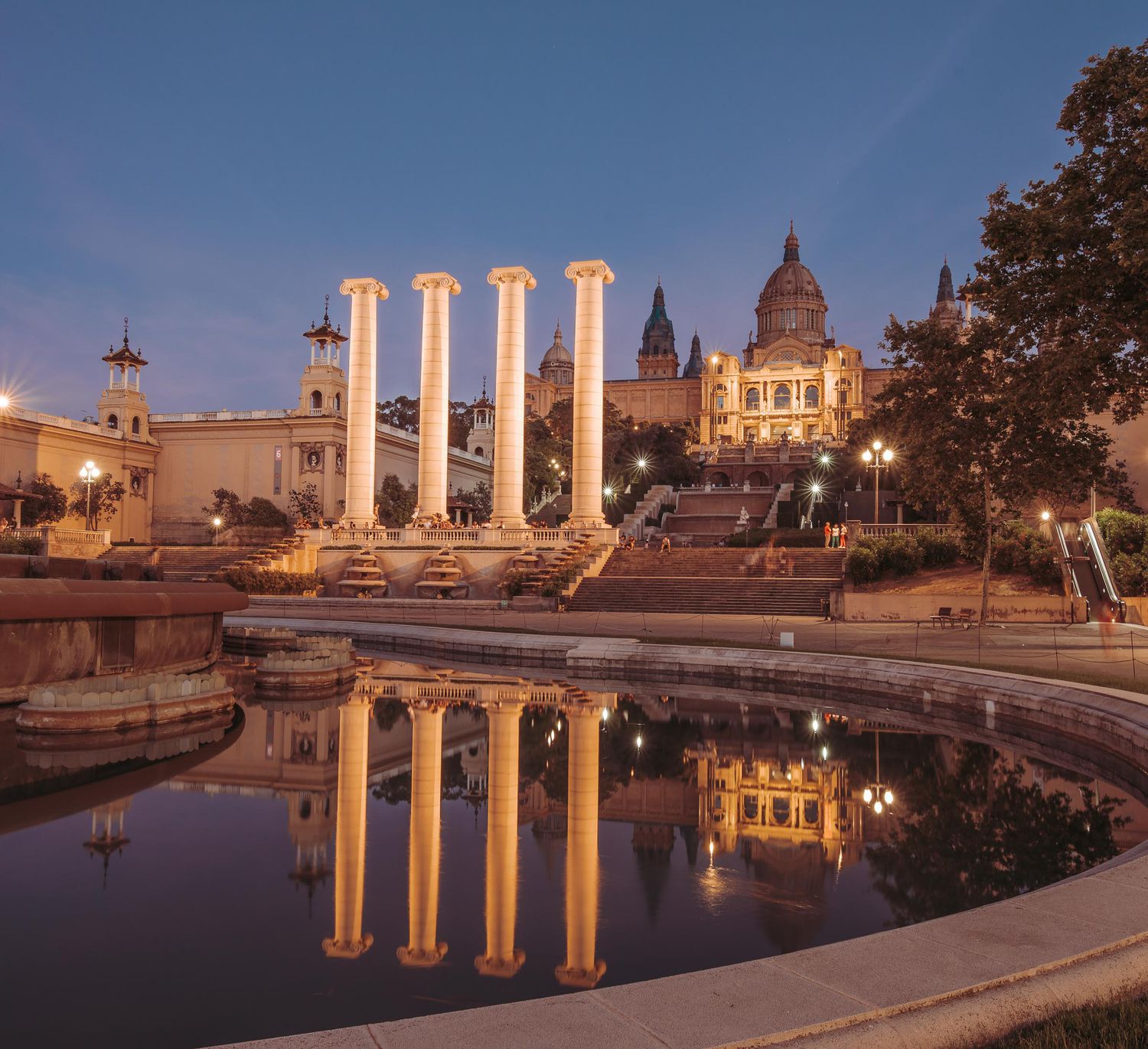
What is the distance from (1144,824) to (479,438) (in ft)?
318

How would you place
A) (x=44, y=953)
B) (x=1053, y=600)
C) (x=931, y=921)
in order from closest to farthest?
(x=931, y=921) → (x=44, y=953) → (x=1053, y=600)

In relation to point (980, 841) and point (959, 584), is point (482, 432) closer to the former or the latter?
point (959, 584)

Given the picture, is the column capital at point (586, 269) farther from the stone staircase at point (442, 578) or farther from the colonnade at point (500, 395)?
the stone staircase at point (442, 578)

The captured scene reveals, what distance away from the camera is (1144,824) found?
10.5 meters

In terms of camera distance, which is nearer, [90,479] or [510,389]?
[510,389]

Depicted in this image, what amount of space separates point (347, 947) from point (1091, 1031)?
16.1 ft

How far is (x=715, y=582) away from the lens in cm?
4091

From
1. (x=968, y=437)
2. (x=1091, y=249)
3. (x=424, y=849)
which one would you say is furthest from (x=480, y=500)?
(x=424, y=849)

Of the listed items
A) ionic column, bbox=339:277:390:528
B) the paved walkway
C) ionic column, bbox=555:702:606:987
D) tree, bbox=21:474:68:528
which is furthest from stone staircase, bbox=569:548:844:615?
tree, bbox=21:474:68:528

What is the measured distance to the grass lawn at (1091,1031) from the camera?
4820mm

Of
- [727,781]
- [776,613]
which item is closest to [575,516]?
[776,613]

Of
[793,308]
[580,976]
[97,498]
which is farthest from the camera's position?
[793,308]

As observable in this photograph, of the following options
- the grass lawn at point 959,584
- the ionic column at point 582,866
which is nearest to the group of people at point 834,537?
the grass lawn at point 959,584

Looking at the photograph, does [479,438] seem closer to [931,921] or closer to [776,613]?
[776,613]
